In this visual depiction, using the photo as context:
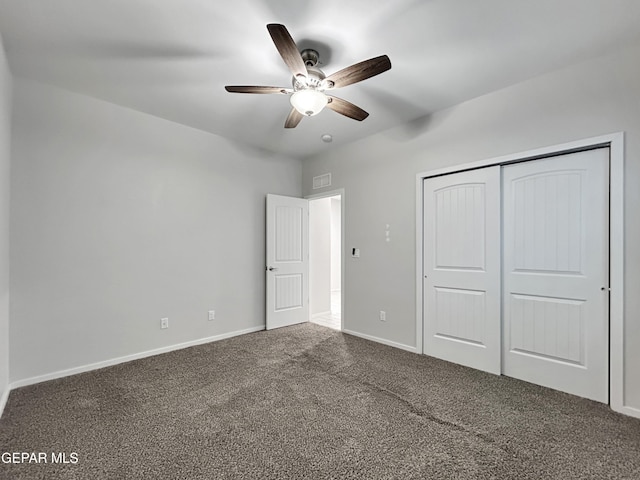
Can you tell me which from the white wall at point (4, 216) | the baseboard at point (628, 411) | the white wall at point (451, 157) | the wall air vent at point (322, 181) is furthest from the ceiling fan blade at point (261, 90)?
the baseboard at point (628, 411)

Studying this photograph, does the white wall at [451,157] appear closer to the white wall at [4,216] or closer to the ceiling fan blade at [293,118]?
the ceiling fan blade at [293,118]

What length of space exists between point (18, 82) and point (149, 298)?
229 centimetres

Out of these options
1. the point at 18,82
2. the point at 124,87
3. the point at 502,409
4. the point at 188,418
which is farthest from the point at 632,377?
the point at 18,82

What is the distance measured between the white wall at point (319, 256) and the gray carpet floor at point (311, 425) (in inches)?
89.8

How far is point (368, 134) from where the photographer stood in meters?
4.04

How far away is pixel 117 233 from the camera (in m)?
3.27

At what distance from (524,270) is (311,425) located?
7.48 feet

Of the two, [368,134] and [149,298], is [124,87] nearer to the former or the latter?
[149,298]

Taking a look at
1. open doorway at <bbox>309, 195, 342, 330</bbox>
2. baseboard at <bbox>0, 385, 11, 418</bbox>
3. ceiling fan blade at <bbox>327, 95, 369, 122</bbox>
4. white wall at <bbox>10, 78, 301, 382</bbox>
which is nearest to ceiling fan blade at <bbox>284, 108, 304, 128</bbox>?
ceiling fan blade at <bbox>327, 95, 369, 122</bbox>

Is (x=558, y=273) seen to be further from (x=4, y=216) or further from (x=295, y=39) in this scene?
(x=4, y=216)

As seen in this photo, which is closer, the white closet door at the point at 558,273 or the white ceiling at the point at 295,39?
the white ceiling at the point at 295,39

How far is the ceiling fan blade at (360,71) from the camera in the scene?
1.96 m

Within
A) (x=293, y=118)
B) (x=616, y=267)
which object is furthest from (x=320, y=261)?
(x=616, y=267)

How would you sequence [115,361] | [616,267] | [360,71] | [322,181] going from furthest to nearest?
1. [322,181]
2. [115,361]
3. [616,267]
4. [360,71]
